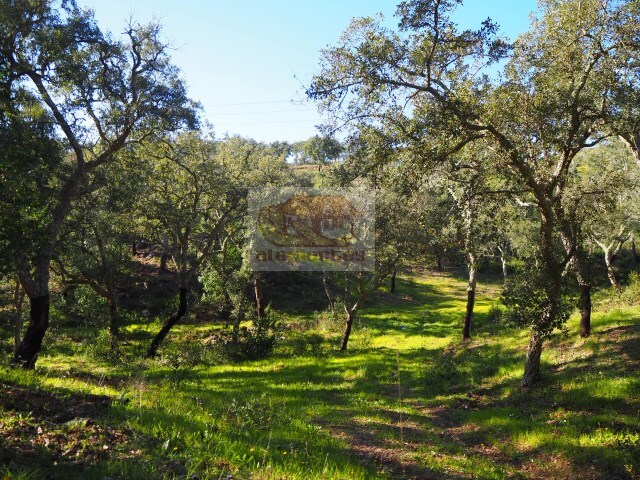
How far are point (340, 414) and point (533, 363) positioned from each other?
260 inches

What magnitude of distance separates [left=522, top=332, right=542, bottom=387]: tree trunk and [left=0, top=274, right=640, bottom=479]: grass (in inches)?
15.0

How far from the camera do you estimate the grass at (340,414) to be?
584cm

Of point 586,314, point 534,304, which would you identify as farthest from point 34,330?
point 586,314

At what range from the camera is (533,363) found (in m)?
13.5

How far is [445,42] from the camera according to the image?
34.2 feet

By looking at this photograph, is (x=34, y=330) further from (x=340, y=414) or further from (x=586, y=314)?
(x=586, y=314)

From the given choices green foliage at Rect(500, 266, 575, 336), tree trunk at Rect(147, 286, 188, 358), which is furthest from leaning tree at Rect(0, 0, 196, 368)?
green foliage at Rect(500, 266, 575, 336)

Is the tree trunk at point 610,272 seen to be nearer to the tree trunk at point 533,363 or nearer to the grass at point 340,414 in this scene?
the grass at point 340,414

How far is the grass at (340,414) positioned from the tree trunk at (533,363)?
0.38m

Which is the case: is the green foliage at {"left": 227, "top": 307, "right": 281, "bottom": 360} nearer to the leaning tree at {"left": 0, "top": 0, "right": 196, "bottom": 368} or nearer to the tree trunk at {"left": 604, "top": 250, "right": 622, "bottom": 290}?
the leaning tree at {"left": 0, "top": 0, "right": 196, "bottom": 368}

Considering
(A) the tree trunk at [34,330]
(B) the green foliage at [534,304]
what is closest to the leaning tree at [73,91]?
(A) the tree trunk at [34,330]

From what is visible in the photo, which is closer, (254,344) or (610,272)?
(254,344)

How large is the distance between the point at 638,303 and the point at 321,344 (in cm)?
1848

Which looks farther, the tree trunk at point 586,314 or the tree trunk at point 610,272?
the tree trunk at point 610,272
